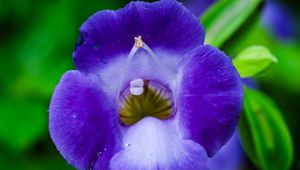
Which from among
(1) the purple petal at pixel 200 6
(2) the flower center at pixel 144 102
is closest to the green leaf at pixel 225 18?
(2) the flower center at pixel 144 102

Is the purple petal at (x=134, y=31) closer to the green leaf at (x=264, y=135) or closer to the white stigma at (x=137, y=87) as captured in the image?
the white stigma at (x=137, y=87)

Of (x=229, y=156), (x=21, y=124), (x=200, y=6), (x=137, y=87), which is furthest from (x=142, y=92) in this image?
(x=200, y=6)

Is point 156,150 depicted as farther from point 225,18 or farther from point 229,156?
point 229,156

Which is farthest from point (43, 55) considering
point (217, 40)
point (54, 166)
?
point (217, 40)

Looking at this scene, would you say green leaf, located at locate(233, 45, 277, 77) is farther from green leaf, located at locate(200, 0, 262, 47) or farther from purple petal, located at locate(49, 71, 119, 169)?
purple petal, located at locate(49, 71, 119, 169)

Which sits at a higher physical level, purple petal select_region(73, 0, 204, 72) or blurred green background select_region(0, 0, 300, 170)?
purple petal select_region(73, 0, 204, 72)

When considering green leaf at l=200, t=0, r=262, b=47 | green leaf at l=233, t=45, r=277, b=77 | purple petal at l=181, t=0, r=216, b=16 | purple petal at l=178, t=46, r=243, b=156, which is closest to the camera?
purple petal at l=178, t=46, r=243, b=156

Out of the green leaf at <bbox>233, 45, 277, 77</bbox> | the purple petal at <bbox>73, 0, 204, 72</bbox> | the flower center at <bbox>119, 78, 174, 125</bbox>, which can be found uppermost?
the purple petal at <bbox>73, 0, 204, 72</bbox>

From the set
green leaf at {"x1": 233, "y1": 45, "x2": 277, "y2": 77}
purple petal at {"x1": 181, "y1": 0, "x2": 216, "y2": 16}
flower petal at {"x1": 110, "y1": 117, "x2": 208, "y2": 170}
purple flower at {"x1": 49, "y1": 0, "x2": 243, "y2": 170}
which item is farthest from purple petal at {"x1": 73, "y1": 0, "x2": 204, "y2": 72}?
purple petal at {"x1": 181, "y1": 0, "x2": 216, "y2": 16}
